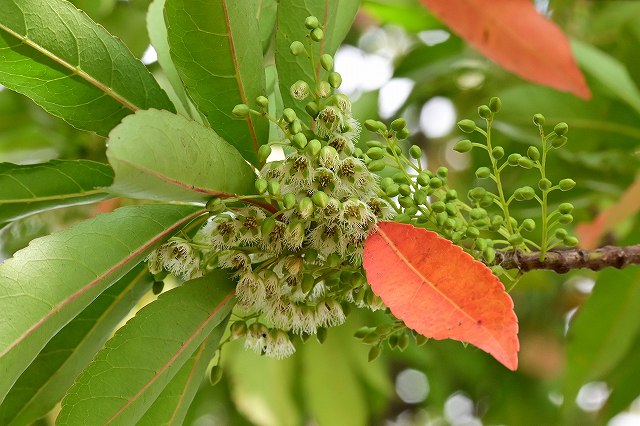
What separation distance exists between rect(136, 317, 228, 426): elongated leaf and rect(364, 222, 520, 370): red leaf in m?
0.27

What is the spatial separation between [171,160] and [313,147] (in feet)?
0.55

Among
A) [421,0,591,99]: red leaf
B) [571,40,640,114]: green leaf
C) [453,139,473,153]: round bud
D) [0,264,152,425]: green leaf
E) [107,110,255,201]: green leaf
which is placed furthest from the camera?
[571,40,640,114]: green leaf

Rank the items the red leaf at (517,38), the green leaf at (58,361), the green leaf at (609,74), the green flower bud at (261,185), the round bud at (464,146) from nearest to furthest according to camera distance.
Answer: the green flower bud at (261,185) < the round bud at (464,146) < the green leaf at (58,361) < the red leaf at (517,38) < the green leaf at (609,74)

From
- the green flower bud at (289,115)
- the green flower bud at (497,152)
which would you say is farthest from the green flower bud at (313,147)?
the green flower bud at (497,152)

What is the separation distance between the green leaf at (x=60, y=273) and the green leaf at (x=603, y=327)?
1.17m

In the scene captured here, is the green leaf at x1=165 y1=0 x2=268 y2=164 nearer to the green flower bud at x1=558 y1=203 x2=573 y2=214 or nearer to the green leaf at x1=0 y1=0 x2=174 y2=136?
the green leaf at x1=0 y1=0 x2=174 y2=136

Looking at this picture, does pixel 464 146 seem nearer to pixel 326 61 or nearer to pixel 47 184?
pixel 326 61

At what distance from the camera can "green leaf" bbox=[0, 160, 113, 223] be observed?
96 centimetres

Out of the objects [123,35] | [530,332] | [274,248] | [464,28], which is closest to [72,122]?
[274,248]

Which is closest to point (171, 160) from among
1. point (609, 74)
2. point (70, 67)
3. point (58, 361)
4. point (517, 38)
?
point (70, 67)

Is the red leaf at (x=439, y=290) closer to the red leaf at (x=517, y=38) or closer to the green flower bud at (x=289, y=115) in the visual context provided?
the green flower bud at (x=289, y=115)

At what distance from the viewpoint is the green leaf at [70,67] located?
881 millimetres

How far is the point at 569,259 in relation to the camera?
967 mm

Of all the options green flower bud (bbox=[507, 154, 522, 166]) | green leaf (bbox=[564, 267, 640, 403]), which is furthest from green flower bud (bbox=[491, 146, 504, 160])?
green leaf (bbox=[564, 267, 640, 403])
